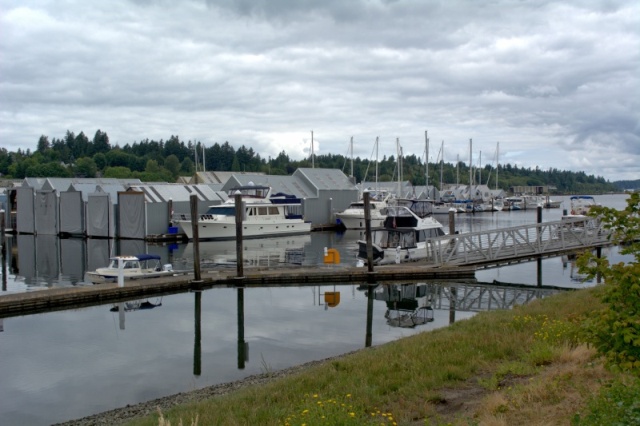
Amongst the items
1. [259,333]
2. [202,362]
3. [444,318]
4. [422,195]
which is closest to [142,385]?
[202,362]

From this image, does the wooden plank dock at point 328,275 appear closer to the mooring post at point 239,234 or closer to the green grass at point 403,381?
the mooring post at point 239,234

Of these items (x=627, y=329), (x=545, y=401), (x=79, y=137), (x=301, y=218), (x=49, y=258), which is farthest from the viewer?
(x=79, y=137)

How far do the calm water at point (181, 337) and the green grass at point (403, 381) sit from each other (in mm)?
4349

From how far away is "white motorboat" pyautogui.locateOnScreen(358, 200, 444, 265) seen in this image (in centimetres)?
3528

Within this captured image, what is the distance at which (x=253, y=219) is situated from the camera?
5869cm

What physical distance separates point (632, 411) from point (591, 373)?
3.32 metres

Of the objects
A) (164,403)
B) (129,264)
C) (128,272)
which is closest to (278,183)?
(129,264)

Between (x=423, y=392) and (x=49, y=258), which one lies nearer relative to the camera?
(x=423, y=392)

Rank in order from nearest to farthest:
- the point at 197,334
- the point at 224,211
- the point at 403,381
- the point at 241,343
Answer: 1. the point at 403,381
2. the point at 241,343
3. the point at 197,334
4. the point at 224,211

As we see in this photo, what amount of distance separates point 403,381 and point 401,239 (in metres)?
26.5

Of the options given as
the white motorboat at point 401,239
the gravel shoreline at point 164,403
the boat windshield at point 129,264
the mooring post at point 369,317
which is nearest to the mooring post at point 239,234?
the boat windshield at point 129,264

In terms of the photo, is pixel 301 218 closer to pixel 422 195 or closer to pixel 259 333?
pixel 259 333

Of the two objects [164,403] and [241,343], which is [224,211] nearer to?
[241,343]

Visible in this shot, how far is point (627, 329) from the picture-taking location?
5711mm
